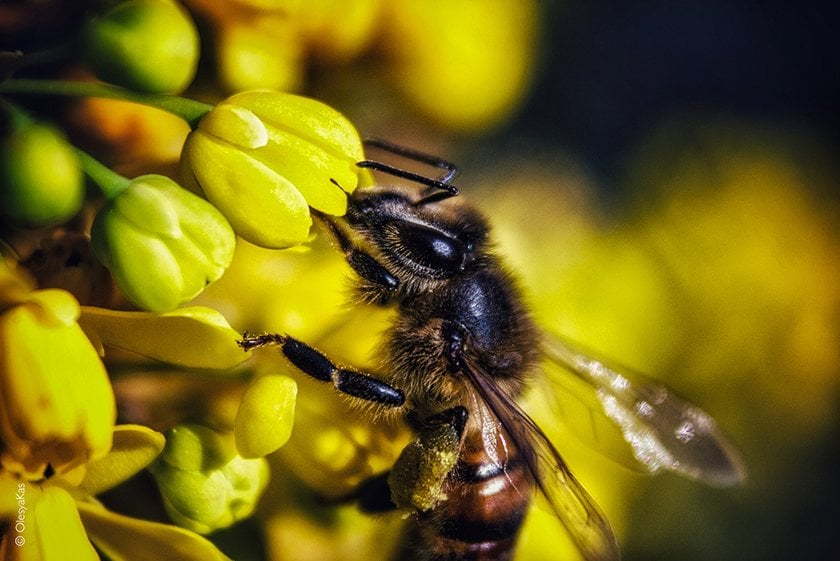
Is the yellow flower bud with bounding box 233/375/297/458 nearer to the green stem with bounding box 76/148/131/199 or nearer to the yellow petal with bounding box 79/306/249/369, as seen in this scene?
the yellow petal with bounding box 79/306/249/369

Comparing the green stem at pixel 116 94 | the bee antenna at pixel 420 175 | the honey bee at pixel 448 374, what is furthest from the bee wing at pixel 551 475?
the green stem at pixel 116 94

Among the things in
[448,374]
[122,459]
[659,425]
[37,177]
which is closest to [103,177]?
[37,177]

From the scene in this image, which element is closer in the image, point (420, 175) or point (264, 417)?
point (264, 417)

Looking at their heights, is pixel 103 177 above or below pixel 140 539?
above

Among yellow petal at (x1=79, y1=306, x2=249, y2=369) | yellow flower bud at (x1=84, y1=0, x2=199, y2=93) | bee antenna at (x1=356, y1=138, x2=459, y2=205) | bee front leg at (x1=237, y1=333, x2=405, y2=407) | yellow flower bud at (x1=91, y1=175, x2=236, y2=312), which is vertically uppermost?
yellow flower bud at (x1=84, y1=0, x2=199, y2=93)

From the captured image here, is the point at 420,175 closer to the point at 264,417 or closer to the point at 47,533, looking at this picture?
the point at 264,417

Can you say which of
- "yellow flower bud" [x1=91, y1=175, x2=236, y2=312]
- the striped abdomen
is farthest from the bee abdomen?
"yellow flower bud" [x1=91, y1=175, x2=236, y2=312]

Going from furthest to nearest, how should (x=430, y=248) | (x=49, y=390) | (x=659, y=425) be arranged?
(x=659, y=425) → (x=430, y=248) → (x=49, y=390)

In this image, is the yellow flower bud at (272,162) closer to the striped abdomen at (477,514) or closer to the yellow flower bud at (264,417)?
the yellow flower bud at (264,417)
